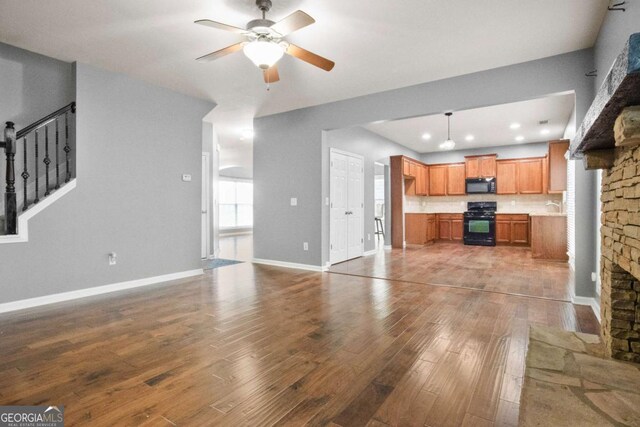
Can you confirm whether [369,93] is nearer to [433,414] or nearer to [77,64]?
[77,64]

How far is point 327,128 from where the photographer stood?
5387mm

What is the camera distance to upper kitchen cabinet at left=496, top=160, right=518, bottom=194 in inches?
341

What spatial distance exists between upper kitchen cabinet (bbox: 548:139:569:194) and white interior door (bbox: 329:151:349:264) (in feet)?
12.5

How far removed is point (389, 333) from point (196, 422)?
161 centimetres

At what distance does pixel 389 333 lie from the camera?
106 inches

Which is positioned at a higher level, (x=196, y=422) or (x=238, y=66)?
(x=238, y=66)

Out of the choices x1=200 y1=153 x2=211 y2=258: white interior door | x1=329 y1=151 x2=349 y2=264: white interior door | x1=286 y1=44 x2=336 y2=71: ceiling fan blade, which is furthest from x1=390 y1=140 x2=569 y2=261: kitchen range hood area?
x1=286 y1=44 x2=336 y2=71: ceiling fan blade

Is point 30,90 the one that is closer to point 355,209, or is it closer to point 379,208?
point 355,209

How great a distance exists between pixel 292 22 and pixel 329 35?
0.88 meters

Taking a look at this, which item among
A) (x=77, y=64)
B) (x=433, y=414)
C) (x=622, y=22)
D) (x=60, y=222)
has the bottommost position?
(x=433, y=414)

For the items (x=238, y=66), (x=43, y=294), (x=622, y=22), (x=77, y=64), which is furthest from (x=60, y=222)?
(x=622, y=22)

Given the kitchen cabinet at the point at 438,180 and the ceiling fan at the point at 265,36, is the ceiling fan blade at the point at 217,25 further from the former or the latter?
the kitchen cabinet at the point at 438,180

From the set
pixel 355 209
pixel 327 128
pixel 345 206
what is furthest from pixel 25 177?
pixel 355 209

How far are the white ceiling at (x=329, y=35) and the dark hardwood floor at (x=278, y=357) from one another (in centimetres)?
271
